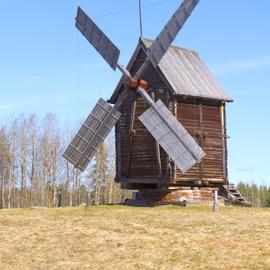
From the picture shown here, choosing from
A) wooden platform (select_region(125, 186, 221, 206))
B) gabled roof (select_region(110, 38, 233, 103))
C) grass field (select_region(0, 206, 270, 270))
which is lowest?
grass field (select_region(0, 206, 270, 270))

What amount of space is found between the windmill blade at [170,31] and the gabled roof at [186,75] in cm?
154

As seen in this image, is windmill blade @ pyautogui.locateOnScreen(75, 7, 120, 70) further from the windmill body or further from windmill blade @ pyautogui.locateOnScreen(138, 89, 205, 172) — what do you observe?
windmill blade @ pyautogui.locateOnScreen(138, 89, 205, 172)

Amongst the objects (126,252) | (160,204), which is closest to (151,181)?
(160,204)

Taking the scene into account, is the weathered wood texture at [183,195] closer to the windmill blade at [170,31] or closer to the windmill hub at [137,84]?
the windmill hub at [137,84]

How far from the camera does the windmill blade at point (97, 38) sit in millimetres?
27619

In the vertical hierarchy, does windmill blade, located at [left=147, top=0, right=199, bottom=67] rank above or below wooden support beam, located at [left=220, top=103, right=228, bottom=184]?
above

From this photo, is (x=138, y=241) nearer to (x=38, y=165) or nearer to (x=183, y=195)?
(x=183, y=195)

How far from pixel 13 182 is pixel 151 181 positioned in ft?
101

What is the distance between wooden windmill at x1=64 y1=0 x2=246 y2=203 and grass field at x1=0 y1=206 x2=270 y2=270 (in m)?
5.13

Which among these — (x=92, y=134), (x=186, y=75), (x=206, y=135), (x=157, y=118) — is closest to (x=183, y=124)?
(x=206, y=135)

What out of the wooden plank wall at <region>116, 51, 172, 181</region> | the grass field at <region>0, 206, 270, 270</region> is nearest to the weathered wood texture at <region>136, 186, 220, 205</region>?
the wooden plank wall at <region>116, 51, 172, 181</region>

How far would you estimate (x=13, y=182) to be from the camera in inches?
2207

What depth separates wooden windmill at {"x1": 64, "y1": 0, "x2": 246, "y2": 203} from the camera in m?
27.1

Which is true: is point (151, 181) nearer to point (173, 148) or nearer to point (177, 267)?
point (173, 148)
